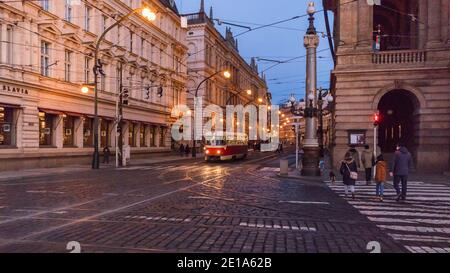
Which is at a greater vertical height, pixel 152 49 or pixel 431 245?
pixel 152 49

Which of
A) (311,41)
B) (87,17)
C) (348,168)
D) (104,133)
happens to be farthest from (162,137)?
(348,168)

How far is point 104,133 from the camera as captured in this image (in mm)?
39531

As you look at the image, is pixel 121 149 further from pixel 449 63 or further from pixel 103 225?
pixel 103 225

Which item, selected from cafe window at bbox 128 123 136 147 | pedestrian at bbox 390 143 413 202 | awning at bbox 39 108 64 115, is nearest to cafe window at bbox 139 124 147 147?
cafe window at bbox 128 123 136 147

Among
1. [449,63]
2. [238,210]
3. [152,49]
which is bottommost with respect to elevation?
[238,210]

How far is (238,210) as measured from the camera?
40.2 feet

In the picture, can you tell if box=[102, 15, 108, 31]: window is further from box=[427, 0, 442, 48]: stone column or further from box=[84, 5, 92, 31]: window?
box=[427, 0, 442, 48]: stone column

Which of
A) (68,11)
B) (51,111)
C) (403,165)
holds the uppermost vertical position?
(68,11)

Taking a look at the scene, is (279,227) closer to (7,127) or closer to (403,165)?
(403,165)

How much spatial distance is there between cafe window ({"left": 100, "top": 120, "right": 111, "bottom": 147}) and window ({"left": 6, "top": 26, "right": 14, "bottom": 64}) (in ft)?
41.6

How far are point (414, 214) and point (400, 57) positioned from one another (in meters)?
17.9

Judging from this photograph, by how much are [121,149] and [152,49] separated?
16864 mm
